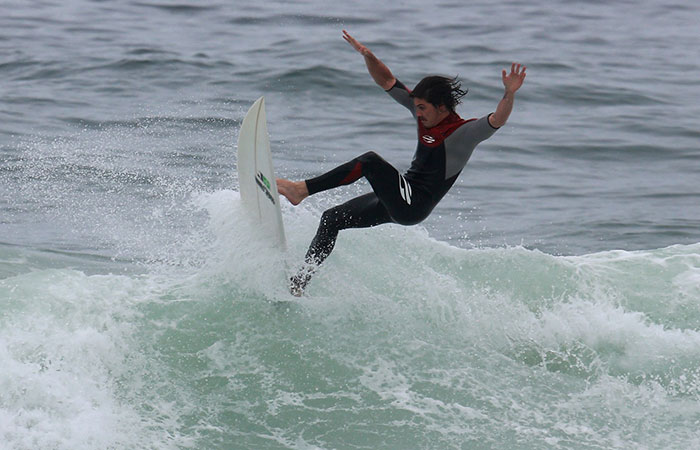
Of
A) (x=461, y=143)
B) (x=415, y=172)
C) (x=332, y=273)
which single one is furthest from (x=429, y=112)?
(x=332, y=273)

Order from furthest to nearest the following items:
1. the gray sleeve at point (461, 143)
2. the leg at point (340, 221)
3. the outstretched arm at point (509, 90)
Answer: the leg at point (340, 221), the gray sleeve at point (461, 143), the outstretched arm at point (509, 90)

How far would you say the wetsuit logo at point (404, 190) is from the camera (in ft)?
20.6

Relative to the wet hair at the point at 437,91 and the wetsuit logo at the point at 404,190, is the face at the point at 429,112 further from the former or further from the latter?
the wetsuit logo at the point at 404,190

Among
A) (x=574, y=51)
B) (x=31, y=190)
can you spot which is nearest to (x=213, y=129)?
(x=31, y=190)

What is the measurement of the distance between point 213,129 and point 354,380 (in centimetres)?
765

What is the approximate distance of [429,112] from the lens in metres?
6.32

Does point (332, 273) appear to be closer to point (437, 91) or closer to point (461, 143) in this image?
point (461, 143)

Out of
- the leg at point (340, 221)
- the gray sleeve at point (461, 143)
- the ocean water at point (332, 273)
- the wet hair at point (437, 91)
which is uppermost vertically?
the wet hair at point (437, 91)

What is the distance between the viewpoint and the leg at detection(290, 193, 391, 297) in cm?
652

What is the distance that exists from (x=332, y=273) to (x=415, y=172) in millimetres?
1117

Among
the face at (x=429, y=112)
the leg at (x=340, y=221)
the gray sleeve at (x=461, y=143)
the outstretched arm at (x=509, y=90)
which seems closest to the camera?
the outstretched arm at (x=509, y=90)

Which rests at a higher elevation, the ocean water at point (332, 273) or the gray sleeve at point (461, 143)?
the gray sleeve at point (461, 143)

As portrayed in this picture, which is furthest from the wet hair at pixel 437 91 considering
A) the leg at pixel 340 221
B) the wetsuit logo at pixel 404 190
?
the leg at pixel 340 221

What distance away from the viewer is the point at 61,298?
6.59 metres
